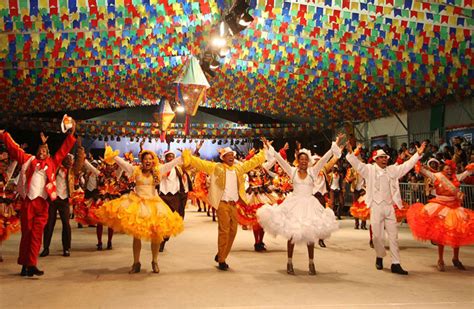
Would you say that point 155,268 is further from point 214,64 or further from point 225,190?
point 214,64

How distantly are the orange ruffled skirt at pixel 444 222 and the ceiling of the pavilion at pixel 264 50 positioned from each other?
3713 millimetres

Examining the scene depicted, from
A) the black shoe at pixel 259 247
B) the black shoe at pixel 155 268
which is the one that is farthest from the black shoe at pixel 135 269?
the black shoe at pixel 259 247

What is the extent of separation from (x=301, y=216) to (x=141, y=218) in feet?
7.24

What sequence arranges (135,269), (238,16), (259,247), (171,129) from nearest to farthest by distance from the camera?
(135,269)
(259,247)
(238,16)
(171,129)

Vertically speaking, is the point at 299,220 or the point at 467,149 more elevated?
the point at 467,149

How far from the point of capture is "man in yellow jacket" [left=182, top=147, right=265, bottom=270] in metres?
7.18

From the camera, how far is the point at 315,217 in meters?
6.74

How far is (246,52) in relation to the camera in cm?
1298

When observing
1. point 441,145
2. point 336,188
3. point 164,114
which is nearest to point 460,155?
point 441,145

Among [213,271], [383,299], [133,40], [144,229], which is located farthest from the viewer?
[133,40]

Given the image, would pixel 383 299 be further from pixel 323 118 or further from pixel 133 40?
pixel 323 118

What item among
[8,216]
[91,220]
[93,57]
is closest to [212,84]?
[93,57]

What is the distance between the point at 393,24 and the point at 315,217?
16.9 feet

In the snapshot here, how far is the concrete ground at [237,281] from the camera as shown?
17.1ft
